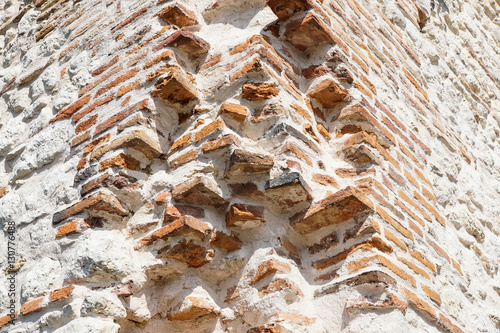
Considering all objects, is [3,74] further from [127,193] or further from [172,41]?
[127,193]

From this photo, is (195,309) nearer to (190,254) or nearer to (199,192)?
(190,254)

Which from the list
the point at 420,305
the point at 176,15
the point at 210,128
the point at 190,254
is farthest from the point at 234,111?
the point at 420,305

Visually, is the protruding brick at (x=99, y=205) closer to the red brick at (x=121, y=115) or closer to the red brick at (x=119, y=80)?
the red brick at (x=121, y=115)

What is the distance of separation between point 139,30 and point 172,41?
13.0 inches

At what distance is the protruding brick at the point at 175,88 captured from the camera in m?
2.70

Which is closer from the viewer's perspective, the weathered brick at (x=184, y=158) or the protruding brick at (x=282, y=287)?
the protruding brick at (x=282, y=287)

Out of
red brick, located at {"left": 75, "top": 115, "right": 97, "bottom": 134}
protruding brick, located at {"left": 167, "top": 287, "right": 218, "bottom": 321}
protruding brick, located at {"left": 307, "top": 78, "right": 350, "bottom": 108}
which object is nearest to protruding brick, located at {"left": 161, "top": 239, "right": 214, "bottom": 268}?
protruding brick, located at {"left": 167, "top": 287, "right": 218, "bottom": 321}

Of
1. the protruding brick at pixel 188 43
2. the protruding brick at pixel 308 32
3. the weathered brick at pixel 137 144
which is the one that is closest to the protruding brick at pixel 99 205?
the weathered brick at pixel 137 144

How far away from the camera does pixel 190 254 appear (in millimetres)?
2359

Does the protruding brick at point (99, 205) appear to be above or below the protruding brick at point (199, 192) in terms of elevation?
above

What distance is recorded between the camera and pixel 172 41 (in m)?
2.87

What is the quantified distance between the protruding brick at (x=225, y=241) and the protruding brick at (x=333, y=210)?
0.86 ft

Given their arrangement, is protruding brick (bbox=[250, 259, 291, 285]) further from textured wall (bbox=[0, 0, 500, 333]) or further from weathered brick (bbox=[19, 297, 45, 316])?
weathered brick (bbox=[19, 297, 45, 316])

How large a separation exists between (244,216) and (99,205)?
0.64 metres
